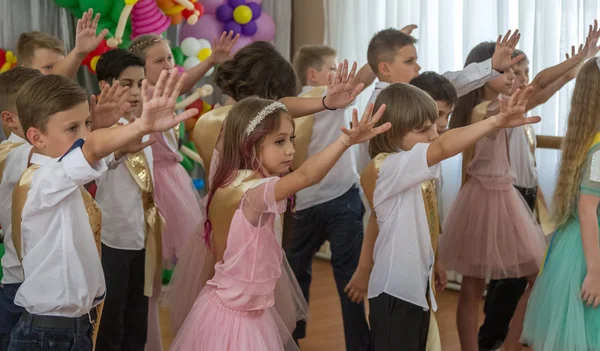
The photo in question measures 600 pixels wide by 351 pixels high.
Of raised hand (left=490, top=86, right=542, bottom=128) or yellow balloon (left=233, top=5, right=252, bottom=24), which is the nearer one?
raised hand (left=490, top=86, right=542, bottom=128)

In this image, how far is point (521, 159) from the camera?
11.9 ft

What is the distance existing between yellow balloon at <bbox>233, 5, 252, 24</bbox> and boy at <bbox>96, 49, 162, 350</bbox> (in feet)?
6.59

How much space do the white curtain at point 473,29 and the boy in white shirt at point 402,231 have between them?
159 centimetres

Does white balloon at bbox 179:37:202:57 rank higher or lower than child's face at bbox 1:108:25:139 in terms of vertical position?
higher

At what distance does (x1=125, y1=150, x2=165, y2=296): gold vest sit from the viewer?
9.62 feet

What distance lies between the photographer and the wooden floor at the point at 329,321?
3.78 m

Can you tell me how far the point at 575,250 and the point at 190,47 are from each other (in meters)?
2.97

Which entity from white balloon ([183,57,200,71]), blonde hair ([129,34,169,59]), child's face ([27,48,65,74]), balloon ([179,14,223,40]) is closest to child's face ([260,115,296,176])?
blonde hair ([129,34,169,59])

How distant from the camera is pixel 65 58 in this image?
3.10 meters

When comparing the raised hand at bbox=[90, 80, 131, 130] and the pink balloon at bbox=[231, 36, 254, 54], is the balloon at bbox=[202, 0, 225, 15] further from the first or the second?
the raised hand at bbox=[90, 80, 131, 130]

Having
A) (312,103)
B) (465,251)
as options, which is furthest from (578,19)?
(312,103)

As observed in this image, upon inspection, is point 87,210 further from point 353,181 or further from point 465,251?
point 465,251

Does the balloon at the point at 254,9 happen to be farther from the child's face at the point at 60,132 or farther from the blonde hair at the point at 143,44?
the child's face at the point at 60,132

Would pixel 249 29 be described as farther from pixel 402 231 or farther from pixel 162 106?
pixel 162 106
